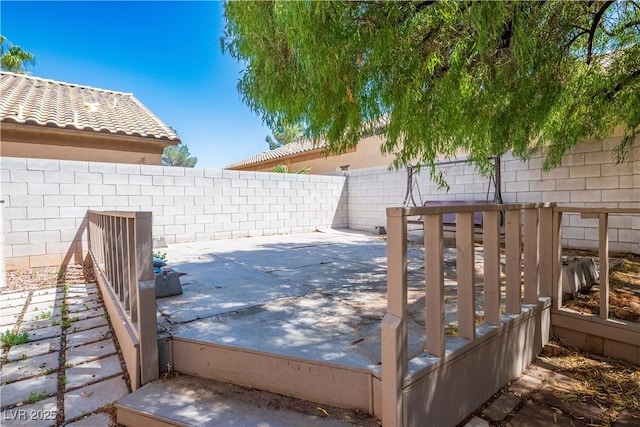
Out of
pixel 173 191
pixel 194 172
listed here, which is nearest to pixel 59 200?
pixel 173 191

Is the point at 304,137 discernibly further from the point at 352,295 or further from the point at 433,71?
the point at 352,295

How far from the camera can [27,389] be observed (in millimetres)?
1682

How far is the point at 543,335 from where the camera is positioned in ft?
7.50

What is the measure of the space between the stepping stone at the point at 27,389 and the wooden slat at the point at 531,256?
9.68ft

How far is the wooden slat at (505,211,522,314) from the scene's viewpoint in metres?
2.00

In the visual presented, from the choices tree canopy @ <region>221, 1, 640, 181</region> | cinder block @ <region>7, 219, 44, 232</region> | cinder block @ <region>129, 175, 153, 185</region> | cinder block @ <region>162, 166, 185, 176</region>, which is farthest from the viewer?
cinder block @ <region>162, 166, 185, 176</region>

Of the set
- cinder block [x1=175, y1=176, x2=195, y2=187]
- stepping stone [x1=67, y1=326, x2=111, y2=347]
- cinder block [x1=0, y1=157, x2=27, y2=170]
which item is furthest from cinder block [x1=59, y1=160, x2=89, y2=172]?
stepping stone [x1=67, y1=326, x2=111, y2=347]

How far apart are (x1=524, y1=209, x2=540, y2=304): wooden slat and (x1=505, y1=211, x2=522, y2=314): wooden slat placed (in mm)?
274

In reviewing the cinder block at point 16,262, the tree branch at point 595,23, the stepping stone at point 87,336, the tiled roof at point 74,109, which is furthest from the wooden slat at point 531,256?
the tiled roof at point 74,109

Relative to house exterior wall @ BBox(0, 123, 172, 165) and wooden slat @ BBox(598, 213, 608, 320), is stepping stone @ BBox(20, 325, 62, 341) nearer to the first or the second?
wooden slat @ BBox(598, 213, 608, 320)

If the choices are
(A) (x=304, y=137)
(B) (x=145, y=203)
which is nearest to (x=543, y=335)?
(A) (x=304, y=137)

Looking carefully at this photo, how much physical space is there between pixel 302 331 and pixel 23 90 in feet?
30.9

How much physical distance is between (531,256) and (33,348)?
347cm

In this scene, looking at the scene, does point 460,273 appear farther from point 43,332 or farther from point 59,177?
point 59,177
